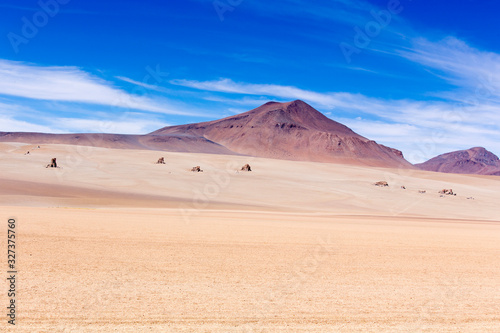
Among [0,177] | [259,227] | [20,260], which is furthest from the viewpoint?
[0,177]

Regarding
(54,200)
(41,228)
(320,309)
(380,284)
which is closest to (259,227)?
(41,228)

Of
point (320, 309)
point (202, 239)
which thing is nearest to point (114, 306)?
point (320, 309)

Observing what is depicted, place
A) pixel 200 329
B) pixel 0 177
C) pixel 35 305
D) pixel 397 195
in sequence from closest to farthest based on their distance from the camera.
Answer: pixel 200 329 → pixel 35 305 → pixel 0 177 → pixel 397 195

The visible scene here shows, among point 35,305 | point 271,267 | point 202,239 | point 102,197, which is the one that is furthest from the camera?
point 102,197

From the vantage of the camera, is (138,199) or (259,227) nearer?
(259,227)

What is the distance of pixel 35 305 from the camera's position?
7430 millimetres

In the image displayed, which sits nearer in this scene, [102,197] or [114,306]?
[114,306]

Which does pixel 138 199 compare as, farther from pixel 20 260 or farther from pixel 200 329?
pixel 200 329

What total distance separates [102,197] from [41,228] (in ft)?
60.2

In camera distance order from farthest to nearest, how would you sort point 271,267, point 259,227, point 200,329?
point 259,227 < point 271,267 < point 200,329

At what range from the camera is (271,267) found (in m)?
11.1

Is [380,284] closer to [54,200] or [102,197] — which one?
[54,200]

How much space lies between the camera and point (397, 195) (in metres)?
44.9

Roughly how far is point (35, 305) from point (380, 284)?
6.46 meters
